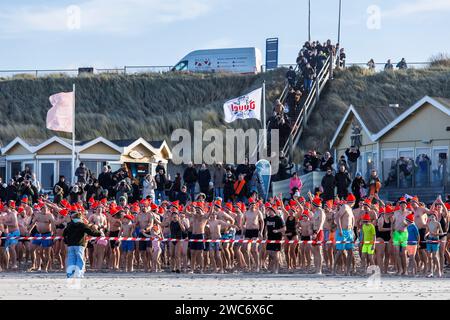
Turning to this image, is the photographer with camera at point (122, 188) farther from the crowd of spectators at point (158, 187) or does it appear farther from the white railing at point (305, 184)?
the white railing at point (305, 184)

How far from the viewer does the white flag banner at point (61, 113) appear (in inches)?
1495

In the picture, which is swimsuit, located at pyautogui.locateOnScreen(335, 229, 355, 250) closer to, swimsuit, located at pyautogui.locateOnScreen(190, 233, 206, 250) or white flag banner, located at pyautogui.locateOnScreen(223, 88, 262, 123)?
swimsuit, located at pyautogui.locateOnScreen(190, 233, 206, 250)

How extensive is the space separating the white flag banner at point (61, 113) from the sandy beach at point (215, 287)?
43.7ft

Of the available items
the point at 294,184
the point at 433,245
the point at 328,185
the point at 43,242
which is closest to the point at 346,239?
the point at 433,245

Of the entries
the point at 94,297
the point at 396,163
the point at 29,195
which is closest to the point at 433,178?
the point at 396,163

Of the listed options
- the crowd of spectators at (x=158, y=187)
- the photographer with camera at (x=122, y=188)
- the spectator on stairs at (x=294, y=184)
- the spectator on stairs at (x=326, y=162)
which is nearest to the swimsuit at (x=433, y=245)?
the spectator on stairs at (x=294, y=184)

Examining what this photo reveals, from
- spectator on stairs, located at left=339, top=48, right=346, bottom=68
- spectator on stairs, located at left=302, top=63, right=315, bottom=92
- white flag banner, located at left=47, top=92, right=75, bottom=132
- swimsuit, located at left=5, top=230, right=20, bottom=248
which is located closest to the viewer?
swimsuit, located at left=5, top=230, right=20, bottom=248

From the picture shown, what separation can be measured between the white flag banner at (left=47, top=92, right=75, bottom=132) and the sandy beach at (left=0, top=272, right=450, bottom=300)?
525 inches

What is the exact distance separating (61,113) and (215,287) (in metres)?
18.6

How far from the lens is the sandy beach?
19062 mm

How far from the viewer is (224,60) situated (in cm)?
6438

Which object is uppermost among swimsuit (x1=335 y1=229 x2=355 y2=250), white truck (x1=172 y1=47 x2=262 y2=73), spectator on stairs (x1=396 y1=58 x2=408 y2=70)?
white truck (x1=172 y1=47 x2=262 y2=73)

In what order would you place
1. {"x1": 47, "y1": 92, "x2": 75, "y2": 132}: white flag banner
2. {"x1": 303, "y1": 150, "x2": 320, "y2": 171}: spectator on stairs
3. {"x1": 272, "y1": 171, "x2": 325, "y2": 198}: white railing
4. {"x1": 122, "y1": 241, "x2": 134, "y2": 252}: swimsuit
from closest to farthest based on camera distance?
{"x1": 122, "y1": 241, "x2": 134, "y2": 252}: swimsuit
{"x1": 272, "y1": 171, "x2": 325, "y2": 198}: white railing
{"x1": 303, "y1": 150, "x2": 320, "y2": 171}: spectator on stairs
{"x1": 47, "y1": 92, "x2": 75, "y2": 132}: white flag banner

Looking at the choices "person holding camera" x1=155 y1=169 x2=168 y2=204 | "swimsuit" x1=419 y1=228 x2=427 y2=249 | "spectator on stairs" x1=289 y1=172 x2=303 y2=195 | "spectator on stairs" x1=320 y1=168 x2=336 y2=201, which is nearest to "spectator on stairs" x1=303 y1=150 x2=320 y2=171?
"spectator on stairs" x1=289 y1=172 x2=303 y2=195
